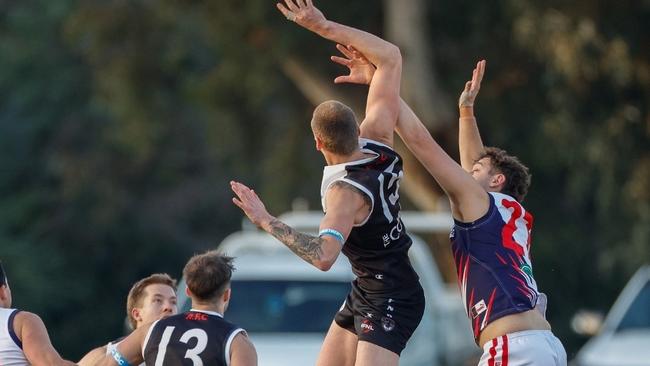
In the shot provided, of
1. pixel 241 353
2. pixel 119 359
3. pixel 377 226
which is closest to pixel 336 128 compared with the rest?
pixel 377 226

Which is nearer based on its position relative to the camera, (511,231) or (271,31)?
(511,231)

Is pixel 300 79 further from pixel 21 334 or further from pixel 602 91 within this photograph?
pixel 21 334

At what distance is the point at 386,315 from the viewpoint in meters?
7.46

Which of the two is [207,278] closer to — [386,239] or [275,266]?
[386,239]

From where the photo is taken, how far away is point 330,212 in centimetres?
710

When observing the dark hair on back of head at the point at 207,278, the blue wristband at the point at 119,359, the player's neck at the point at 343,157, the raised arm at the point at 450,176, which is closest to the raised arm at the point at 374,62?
the raised arm at the point at 450,176

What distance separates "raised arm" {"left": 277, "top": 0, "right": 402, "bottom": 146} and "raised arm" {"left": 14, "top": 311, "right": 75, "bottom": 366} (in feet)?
6.24

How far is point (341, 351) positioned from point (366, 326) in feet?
0.88

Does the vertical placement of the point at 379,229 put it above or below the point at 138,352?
above

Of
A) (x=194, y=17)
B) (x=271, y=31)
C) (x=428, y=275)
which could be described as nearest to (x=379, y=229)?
(x=428, y=275)

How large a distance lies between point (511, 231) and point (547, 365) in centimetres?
69

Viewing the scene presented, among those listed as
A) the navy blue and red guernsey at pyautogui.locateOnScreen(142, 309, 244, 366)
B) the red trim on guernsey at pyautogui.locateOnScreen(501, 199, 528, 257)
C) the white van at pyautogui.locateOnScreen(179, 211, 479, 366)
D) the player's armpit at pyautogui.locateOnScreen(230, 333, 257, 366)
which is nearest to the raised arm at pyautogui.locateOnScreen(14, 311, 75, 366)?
the navy blue and red guernsey at pyautogui.locateOnScreen(142, 309, 244, 366)

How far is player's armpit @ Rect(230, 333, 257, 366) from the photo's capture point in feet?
22.1

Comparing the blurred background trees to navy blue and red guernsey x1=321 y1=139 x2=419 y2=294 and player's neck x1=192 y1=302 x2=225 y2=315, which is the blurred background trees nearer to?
navy blue and red guernsey x1=321 y1=139 x2=419 y2=294
